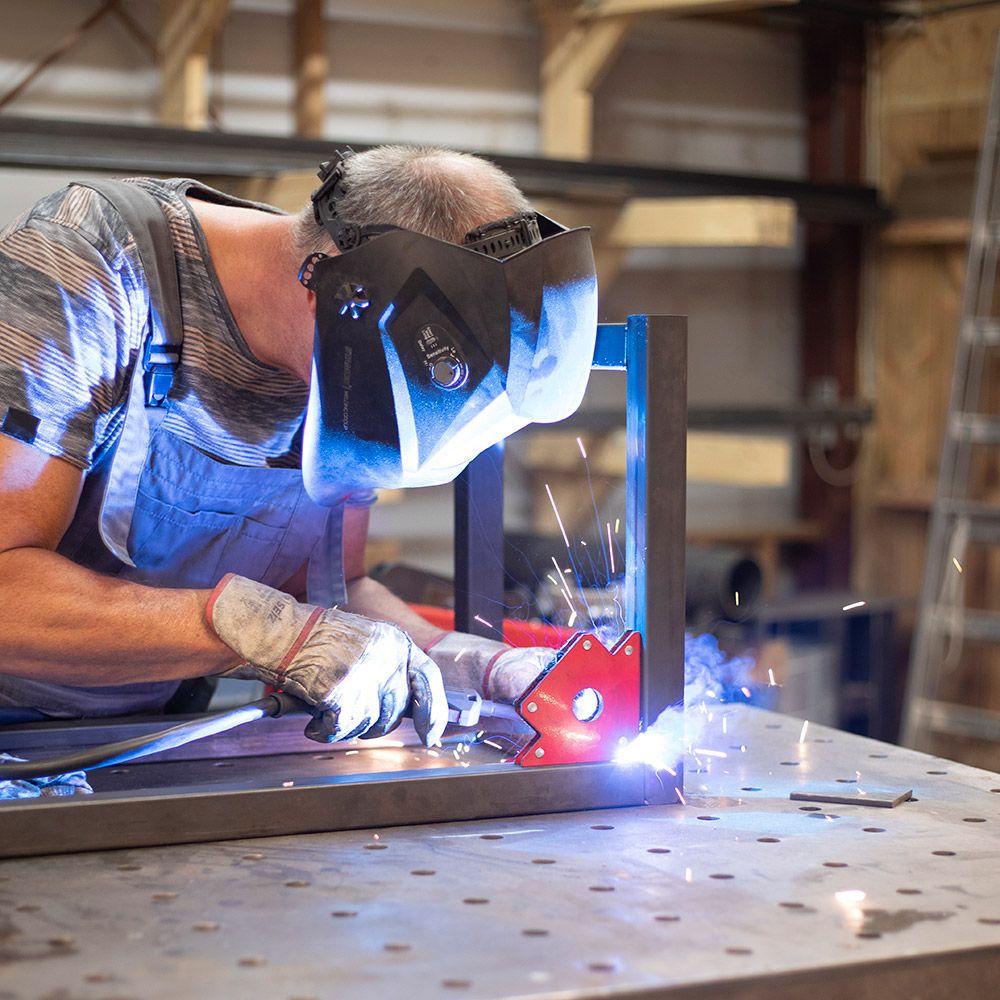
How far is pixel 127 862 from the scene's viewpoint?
1231mm

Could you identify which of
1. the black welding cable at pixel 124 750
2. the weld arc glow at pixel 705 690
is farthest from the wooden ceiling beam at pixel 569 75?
the black welding cable at pixel 124 750

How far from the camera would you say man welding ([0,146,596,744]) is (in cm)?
138

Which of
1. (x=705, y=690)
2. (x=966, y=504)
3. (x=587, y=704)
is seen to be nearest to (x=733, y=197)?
(x=966, y=504)

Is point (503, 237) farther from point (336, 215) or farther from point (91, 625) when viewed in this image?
point (91, 625)

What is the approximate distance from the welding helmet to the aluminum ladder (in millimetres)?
3001

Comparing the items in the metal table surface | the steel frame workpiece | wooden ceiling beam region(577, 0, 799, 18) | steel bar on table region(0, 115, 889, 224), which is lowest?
the metal table surface

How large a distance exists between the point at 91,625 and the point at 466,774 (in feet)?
1.33

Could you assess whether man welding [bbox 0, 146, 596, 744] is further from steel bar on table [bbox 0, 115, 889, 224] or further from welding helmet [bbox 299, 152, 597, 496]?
steel bar on table [bbox 0, 115, 889, 224]

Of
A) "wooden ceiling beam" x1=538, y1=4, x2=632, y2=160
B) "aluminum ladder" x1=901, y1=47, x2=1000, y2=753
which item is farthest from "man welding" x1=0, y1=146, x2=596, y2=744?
"aluminum ladder" x1=901, y1=47, x2=1000, y2=753

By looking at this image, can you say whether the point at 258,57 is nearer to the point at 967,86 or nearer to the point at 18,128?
the point at 18,128

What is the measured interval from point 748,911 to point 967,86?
159 inches

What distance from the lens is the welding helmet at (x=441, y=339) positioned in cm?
137

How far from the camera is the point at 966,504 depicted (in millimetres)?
4195

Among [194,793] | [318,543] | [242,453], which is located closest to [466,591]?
[318,543]
